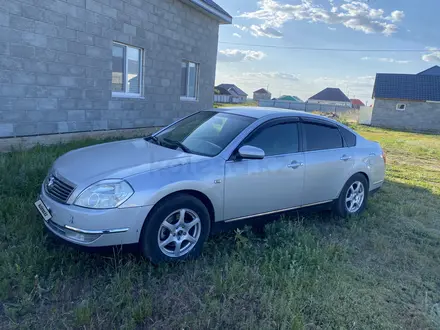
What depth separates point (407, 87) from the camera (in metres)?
29.5

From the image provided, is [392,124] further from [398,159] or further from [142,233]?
[142,233]

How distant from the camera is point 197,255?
338 cm

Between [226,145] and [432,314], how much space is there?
8.00 ft

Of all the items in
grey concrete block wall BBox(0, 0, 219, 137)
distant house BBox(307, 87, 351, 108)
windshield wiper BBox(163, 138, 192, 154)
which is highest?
distant house BBox(307, 87, 351, 108)

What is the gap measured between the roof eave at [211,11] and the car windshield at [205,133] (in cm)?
767

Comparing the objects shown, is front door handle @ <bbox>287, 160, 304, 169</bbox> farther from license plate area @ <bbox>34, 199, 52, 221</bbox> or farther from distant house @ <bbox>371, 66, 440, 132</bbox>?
distant house @ <bbox>371, 66, 440, 132</bbox>

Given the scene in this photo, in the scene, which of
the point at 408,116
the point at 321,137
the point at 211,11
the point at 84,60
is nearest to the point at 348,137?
the point at 321,137

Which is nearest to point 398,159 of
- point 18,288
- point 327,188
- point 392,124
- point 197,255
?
point 327,188

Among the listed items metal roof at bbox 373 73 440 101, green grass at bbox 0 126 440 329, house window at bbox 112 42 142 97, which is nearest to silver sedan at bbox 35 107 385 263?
green grass at bbox 0 126 440 329

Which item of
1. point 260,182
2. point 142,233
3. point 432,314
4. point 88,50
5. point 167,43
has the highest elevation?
point 167,43

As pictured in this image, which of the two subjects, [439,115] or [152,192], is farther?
[439,115]

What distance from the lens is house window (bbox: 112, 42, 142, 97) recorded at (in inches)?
356

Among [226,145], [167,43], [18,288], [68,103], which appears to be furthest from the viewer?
[167,43]

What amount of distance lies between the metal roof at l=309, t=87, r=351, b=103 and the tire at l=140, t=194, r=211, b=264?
8418 cm
